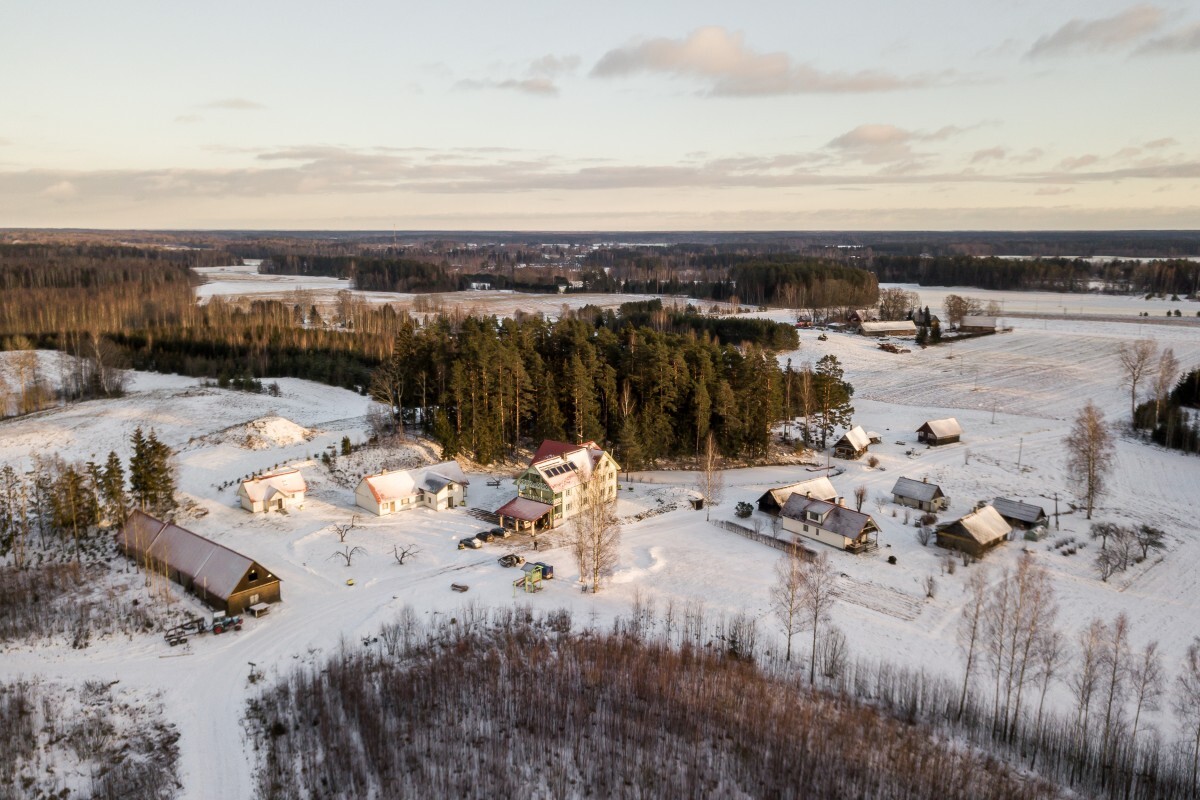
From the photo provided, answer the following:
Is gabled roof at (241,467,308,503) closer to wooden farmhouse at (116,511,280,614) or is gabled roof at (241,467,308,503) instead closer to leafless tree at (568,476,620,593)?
wooden farmhouse at (116,511,280,614)

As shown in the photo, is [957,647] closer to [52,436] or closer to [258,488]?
[258,488]

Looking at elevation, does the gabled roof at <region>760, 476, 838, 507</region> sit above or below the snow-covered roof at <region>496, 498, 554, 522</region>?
above

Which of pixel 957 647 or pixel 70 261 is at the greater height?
pixel 70 261

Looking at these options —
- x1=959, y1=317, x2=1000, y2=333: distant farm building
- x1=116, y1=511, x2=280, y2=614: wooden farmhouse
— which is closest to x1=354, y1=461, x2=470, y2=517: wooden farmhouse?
x1=116, y1=511, x2=280, y2=614: wooden farmhouse

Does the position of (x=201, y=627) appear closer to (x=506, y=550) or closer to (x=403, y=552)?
(x=403, y=552)

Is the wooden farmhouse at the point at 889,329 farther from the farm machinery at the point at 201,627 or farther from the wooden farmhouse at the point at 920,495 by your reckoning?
the farm machinery at the point at 201,627

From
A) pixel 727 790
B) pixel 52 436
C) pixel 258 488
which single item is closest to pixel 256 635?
pixel 258 488

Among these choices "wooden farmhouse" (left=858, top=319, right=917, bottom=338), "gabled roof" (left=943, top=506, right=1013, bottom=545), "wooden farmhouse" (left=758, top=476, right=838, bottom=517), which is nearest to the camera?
"gabled roof" (left=943, top=506, right=1013, bottom=545)
